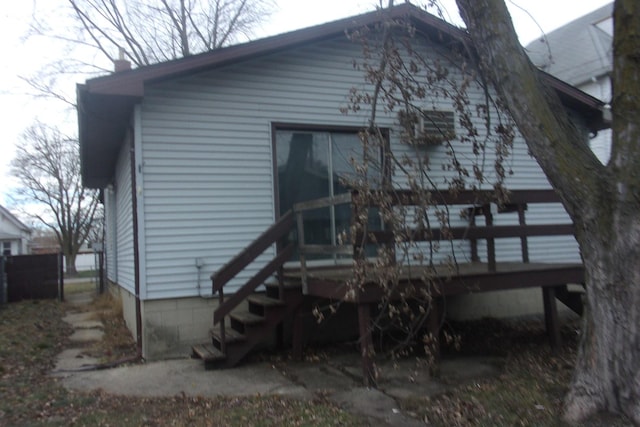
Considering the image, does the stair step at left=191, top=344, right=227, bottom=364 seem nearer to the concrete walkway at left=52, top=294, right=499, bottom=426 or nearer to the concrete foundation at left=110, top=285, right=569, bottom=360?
the concrete walkway at left=52, top=294, right=499, bottom=426

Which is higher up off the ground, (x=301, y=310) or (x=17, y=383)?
(x=301, y=310)

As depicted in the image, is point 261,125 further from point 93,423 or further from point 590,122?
point 590,122

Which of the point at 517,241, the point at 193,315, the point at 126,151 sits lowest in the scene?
the point at 193,315

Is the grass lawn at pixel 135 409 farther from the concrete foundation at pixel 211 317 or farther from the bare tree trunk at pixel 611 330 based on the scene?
the bare tree trunk at pixel 611 330

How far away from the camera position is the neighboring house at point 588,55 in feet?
57.7

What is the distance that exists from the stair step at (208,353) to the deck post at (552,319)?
4183 mm

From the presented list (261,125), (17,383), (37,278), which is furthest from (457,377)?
(37,278)

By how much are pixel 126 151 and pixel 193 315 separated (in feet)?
12.4

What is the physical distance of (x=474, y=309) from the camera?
355 inches

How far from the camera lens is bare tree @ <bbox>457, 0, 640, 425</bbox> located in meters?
3.87

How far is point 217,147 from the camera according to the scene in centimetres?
759

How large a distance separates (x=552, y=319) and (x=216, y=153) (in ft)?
16.8

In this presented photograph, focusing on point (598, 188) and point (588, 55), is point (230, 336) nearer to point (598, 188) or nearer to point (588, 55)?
point (598, 188)

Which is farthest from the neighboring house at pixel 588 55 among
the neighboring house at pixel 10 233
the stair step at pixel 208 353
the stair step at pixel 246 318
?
the neighboring house at pixel 10 233
